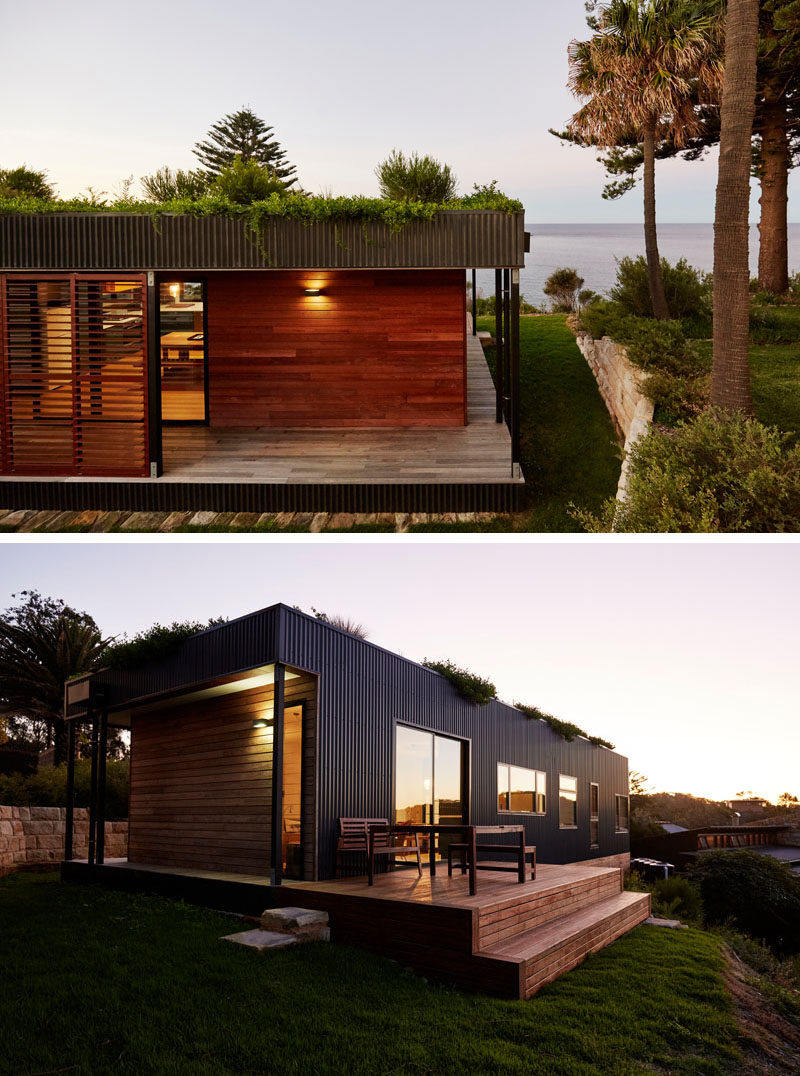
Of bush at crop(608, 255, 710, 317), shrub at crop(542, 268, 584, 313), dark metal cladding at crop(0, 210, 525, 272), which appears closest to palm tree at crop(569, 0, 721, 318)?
bush at crop(608, 255, 710, 317)

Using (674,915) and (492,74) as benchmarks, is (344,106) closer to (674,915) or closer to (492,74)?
(492,74)

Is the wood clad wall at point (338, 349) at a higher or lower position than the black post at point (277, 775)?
higher

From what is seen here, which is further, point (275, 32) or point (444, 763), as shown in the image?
point (275, 32)

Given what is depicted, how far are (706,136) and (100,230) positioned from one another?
16.6 metres

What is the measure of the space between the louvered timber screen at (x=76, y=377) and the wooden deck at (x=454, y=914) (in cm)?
480

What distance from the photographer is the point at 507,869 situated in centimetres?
788

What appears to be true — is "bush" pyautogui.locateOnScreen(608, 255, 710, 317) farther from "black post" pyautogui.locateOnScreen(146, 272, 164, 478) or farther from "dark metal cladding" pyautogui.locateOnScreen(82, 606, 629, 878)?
"black post" pyautogui.locateOnScreen(146, 272, 164, 478)

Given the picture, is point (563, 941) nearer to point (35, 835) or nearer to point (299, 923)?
point (299, 923)

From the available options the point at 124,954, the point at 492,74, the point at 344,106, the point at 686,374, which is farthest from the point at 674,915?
the point at 344,106

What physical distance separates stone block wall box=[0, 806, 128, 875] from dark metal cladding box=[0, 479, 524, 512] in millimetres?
4964

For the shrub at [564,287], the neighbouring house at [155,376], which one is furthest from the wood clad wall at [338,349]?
the shrub at [564,287]

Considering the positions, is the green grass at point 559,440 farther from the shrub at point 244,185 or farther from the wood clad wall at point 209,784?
the shrub at point 244,185

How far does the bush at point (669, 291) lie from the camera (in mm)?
17312

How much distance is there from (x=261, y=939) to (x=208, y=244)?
7198 millimetres
